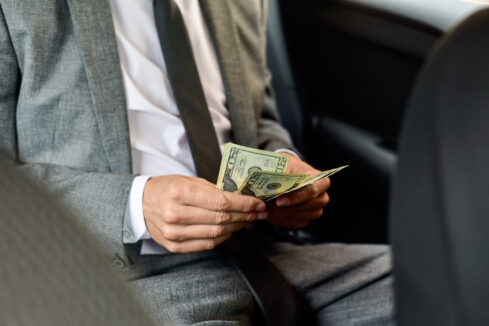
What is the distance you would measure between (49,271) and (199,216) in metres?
0.54

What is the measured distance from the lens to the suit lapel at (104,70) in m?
0.90

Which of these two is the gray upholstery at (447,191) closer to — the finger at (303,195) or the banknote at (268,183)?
the banknote at (268,183)

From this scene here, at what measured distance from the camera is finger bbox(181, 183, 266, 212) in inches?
32.2

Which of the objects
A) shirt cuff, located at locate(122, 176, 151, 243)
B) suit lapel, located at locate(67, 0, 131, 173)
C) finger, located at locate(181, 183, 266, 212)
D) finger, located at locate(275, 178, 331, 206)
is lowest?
shirt cuff, located at locate(122, 176, 151, 243)

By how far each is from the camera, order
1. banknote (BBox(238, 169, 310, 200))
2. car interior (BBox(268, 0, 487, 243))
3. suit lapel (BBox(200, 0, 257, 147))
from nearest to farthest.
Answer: banknote (BBox(238, 169, 310, 200)), suit lapel (BBox(200, 0, 257, 147)), car interior (BBox(268, 0, 487, 243))

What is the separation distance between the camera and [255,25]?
1193mm

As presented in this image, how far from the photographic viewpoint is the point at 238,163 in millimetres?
859

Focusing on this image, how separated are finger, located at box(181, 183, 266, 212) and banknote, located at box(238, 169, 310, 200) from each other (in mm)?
12

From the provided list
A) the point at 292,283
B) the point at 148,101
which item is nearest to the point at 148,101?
the point at 148,101

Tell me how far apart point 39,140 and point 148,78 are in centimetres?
19

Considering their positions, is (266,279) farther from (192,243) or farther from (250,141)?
(250,141)

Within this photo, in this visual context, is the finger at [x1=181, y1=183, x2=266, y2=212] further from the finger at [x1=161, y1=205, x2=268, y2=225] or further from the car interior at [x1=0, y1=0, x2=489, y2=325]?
the car interior at [x1=0, y1=0, x2=489, y2=325]

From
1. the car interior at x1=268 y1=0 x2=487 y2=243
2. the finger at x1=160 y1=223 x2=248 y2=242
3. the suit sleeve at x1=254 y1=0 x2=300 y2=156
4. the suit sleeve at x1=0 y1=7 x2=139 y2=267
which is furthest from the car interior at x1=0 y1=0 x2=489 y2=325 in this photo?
the car interior at x1=268 y1=0 x2=487 y2=243

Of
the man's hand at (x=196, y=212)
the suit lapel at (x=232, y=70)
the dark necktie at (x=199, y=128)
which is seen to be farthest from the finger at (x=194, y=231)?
the suit lapel at (x=232, y=70)
